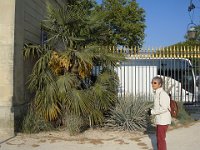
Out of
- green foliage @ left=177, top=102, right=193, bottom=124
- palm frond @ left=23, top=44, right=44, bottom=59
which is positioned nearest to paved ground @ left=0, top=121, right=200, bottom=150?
green foliage @ left=177, top=102, right=193, bottom=124

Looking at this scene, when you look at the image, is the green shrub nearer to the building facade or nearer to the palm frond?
the building facade

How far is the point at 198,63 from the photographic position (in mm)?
16609

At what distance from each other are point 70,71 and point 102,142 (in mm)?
2262

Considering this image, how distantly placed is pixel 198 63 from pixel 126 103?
6.50 m

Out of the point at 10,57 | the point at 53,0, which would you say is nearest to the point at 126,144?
the point at 10,57

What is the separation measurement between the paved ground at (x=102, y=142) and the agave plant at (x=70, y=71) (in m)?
0.68

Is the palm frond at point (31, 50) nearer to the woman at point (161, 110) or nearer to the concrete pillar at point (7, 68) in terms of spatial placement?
the concrete pillar at point (7, 68)

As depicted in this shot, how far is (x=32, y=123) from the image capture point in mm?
10508

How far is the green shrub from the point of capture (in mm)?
10469

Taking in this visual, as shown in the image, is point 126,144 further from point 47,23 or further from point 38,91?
point 47,23

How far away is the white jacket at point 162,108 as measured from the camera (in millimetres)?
7637

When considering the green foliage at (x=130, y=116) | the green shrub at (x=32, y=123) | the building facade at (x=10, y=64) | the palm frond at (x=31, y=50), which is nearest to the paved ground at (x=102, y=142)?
the green shrub at (x=32, y=123)

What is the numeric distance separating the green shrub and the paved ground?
0.86 ft

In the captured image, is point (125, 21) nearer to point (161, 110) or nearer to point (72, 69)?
point (72, 69)
